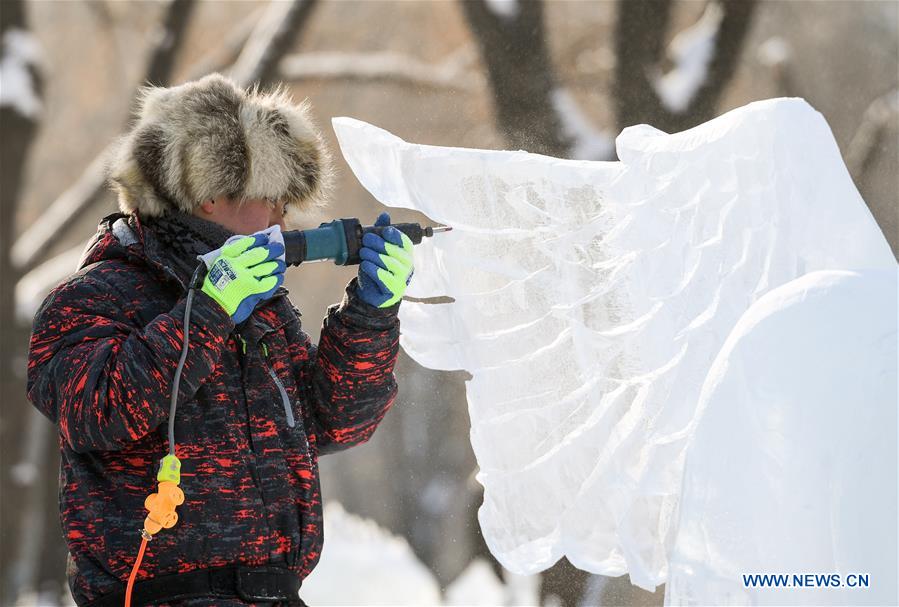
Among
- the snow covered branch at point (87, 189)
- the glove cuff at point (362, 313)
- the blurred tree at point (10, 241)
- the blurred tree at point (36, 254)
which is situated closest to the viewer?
the glove cuff at point (362, 313)

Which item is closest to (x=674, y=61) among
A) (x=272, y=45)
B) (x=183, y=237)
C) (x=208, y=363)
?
(x=272, y=45)

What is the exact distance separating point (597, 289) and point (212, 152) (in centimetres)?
75

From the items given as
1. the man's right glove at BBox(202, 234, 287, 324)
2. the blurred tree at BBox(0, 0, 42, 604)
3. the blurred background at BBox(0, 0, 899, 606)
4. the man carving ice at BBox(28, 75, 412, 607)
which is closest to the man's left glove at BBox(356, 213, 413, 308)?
the man carving ice at BBox(28, 75, 412, 607)

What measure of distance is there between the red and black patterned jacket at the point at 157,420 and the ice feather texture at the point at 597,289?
0.38 m

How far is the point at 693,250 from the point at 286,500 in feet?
2.73

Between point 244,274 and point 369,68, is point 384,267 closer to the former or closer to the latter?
point 244,274

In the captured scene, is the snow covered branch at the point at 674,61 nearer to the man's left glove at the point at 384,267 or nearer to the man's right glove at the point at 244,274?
the man's left glove at the point at 384,267

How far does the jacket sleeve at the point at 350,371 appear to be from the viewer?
1.75 m

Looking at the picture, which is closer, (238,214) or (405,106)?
(238,214)

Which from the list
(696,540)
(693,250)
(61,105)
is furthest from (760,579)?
(61,105)

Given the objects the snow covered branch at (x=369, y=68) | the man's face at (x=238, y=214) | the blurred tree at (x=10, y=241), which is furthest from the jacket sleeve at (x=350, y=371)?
the blurred tree at (x=10, y=241)

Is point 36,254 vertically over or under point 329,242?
over

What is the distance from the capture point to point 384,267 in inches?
66.4

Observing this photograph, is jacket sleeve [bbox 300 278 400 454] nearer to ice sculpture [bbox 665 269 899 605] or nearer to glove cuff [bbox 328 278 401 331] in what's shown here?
glove cuff [bbox 328 278 401 331]
